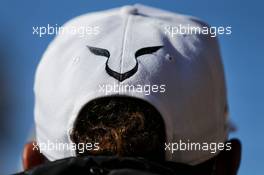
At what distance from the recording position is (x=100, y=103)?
1.16m

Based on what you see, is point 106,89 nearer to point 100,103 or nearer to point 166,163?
point 100,103

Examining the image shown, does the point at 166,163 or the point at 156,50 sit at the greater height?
the point at 156,50

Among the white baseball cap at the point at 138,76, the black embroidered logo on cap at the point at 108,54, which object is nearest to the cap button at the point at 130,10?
the white baseball cap at the point at 138,76

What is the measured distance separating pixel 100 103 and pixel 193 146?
19 cm

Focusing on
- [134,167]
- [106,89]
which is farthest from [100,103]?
[134,167]

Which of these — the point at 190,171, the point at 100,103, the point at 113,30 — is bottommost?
the point at 190,171

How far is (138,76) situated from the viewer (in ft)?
3.88

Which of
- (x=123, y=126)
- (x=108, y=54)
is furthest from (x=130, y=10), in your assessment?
(x=123, y=126)

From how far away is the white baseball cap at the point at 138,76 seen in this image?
3.88 feet

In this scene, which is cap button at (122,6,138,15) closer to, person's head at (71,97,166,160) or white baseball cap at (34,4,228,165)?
white baseball cap at (34,4,228,165)

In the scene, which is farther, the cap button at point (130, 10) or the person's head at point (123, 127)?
the cap button at point (130, 10)

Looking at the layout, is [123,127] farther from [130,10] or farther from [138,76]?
[130,10]

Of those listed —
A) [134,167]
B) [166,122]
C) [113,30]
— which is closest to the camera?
[134,167]

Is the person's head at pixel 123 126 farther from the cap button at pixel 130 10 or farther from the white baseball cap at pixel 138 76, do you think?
the cap button at pixel 130 10
